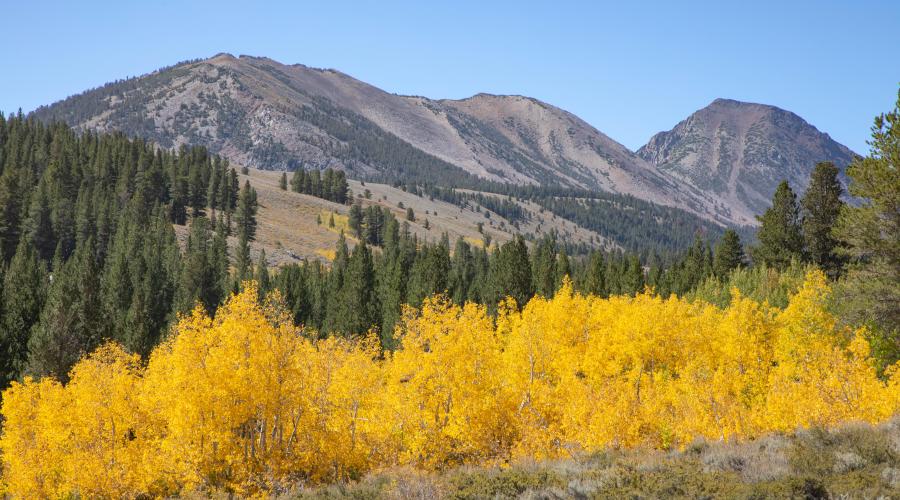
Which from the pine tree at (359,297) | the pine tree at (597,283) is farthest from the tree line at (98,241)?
the pine tree at (597,283)

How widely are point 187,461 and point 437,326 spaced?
13394mm

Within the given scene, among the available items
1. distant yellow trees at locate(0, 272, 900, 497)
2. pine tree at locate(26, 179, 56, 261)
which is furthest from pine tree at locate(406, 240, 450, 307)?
pine tree at locate(26, 179, 56, 261)

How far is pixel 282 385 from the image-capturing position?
103ft

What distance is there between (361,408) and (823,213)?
66537 mm

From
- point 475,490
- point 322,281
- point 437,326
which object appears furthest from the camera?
point 322,281

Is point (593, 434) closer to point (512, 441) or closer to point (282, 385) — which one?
point (512, 441)

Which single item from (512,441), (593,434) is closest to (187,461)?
(512,441)

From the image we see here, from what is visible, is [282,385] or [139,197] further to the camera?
[139,197]

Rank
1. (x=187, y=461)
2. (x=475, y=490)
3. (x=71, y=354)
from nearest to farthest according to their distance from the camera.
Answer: (x=475, y=490), (x=187, y=461), (x=71, y=354)

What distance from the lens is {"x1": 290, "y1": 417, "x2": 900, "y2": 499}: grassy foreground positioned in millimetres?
16281

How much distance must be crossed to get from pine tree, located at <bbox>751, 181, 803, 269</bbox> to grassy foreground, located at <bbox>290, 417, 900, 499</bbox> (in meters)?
69.4

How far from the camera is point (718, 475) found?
17797 mm

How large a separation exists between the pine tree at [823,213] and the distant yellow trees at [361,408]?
1610 inches

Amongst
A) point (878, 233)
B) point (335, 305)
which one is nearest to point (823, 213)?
point (878, 233)
